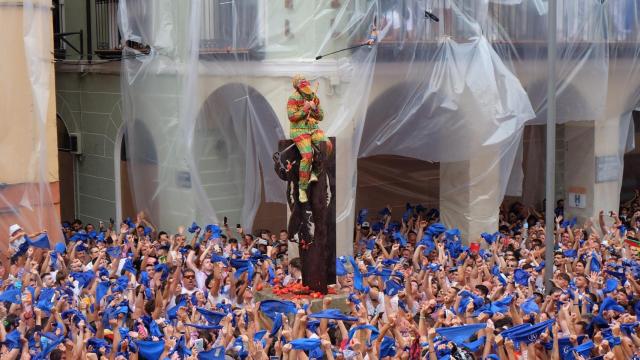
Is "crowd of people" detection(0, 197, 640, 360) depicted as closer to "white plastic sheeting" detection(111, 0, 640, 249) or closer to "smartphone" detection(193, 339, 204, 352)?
"smartphone" detection(193, 339, 204, 352)

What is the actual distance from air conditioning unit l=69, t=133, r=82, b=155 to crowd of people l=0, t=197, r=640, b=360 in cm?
342

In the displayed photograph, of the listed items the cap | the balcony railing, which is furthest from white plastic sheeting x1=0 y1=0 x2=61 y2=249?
the balcony railing

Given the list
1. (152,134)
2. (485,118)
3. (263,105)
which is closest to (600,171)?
(485,118)

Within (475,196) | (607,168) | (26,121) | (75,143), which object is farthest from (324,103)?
(75,143)

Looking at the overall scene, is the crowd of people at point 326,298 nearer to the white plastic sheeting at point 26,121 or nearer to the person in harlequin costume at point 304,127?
the white plastic sheeting at point 26,121

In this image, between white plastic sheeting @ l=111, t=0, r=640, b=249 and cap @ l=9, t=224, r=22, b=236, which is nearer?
cap @ l=9, t=224, r=22, b=236

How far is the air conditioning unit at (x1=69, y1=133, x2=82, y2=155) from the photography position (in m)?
20.0

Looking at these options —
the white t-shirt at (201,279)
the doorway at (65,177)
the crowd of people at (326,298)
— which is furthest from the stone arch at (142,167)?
the white t-shirt at (201,279)

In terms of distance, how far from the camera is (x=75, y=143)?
20.0 m

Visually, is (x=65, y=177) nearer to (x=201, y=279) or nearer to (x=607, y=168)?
(x=201, y=279)

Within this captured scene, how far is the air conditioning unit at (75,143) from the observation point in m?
20.0

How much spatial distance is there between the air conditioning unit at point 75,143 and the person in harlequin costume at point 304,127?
25.2 ft

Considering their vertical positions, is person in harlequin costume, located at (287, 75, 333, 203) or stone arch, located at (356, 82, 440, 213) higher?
person in harlequin costume, located at (287, 75, 333, 203)

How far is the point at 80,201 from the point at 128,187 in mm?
1232
